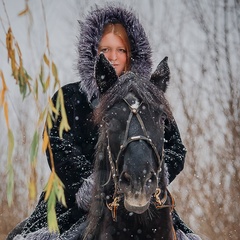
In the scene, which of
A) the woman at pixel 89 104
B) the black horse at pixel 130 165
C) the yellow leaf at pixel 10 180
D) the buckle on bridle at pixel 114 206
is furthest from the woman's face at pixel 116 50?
the yellow leaf at pixel 10 180

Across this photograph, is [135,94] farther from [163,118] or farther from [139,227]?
[139,227]

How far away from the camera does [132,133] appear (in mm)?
3664

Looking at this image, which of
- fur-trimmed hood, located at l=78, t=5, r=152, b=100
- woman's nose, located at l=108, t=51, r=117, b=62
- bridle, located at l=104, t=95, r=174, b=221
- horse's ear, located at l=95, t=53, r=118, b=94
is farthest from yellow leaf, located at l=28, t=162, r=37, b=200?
woman's nose, located at l=108, t=51, r=117, b=62

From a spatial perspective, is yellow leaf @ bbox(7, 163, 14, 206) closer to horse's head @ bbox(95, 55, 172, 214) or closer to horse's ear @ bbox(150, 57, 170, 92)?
horse's head @ bbox(95, 55, 172, 214)

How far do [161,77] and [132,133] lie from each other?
634mm

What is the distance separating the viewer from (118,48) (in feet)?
16.0

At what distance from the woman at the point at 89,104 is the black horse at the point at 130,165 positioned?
50 cm

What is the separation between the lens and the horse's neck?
146 inches

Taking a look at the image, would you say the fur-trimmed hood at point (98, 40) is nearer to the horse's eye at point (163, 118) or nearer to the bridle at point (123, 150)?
the horse's eye at point (163, 118)

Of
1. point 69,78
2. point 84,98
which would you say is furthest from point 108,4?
point 69,78

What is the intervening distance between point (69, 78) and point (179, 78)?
2960 millimetres

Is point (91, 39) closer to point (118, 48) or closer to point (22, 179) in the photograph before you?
point (118, 48)

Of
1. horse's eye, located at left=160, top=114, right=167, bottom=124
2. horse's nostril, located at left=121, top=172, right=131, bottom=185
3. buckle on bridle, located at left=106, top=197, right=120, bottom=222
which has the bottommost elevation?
buckle on bridle, located at left=106, top=197, right=120, bottom=222

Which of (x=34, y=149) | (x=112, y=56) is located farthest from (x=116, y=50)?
(x=34, y=149)
